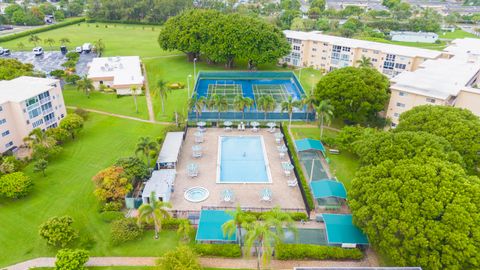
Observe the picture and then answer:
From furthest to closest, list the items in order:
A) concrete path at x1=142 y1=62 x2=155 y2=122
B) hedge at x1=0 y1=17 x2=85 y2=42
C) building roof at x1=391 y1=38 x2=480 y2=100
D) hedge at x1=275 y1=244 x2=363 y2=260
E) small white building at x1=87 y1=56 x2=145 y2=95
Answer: hedge at x1=0 y1=17 x2=85 y2=42 → small white building at x1=87 y1=56 x2=145 y2=95 → concrete path at x1=142 y1=62 x2=155 y2=122 → building roof at x1=391 y1=38 x2=480 y2=100 → hedge at x1=275 y1=244 x2=363 y2=260

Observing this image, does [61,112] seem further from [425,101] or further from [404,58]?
[404,58]

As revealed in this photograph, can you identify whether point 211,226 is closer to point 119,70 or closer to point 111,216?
point 111,216

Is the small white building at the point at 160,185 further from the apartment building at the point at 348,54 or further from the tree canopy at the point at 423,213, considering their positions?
the apartment building at the point at 348,54

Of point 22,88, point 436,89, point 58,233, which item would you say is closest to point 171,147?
point 58,233

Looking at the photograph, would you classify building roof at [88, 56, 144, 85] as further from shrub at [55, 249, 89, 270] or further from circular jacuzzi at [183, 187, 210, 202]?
shrub at [55, 249, 89, 270]

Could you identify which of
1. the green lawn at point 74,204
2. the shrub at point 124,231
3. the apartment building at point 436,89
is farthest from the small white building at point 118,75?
the apartment building at point 436,89

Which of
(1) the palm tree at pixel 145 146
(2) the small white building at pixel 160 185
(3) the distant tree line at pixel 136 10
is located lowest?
(2) the small white building at pixel 160 185

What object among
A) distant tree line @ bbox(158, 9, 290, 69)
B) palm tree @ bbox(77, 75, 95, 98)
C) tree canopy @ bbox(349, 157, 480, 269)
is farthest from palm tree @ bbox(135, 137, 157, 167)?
distant tree line @ bbox(158, 9, 290, 69)
